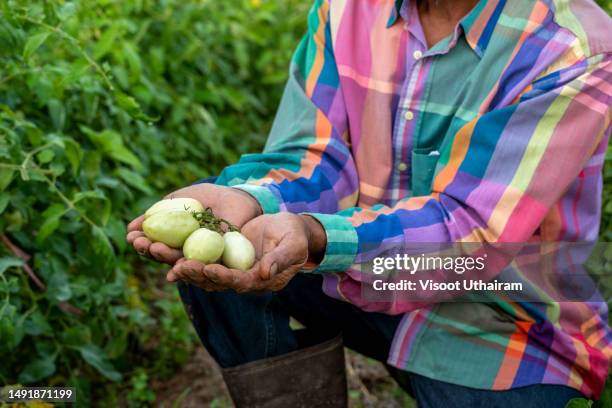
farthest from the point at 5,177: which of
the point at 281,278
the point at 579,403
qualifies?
the point at 579,403

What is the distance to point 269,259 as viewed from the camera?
4.48ft

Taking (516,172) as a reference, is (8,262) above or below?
below

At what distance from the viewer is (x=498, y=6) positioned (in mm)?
1677

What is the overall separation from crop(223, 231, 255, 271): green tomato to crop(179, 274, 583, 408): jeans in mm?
303

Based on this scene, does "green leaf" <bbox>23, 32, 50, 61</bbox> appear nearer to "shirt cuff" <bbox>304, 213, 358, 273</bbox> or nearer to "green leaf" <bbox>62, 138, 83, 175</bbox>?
"green leaf" <bbox>62, 138, 83, 175</bbox>

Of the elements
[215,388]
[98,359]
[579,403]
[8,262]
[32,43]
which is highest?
[32,43]

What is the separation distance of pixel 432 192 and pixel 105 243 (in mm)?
796

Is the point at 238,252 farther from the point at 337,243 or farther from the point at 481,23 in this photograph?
the point at 481,23

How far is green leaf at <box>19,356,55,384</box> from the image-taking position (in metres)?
1.95

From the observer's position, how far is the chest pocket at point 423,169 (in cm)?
175

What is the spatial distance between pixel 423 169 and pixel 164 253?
630 mm

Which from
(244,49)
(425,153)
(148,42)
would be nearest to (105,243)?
(425,153)

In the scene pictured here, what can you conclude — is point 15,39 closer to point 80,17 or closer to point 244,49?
point 80,17

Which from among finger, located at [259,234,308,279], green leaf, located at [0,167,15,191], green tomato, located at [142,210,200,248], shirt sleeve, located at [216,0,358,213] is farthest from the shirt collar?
green leaf, located at [0,167,15,191]
